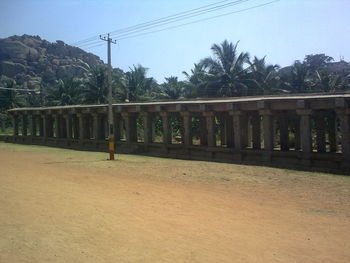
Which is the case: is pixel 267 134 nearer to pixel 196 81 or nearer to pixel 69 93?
pixel 196 81

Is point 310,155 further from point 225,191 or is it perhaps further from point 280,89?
point 280,89

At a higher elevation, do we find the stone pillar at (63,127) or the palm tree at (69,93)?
the palm tree at (69,93)

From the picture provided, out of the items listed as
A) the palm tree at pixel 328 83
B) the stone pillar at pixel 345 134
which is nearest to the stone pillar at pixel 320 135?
the stone pillar at pixel 345 134

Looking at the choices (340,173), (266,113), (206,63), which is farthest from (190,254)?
(206,63)

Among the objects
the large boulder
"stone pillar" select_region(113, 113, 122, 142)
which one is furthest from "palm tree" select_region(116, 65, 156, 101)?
the large boulder

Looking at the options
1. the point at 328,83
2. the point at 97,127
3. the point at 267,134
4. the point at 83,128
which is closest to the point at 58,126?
the point at 83,128

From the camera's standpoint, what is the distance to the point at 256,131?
20.8m

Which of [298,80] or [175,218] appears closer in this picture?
[175,218]

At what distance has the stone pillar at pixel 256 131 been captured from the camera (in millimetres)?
20342

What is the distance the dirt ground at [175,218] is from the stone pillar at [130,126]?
1235 cm

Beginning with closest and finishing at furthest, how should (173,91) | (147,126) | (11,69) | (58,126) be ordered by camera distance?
(147,126) < (58,126) < (173,91) < (11,69)

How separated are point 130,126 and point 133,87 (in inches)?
777

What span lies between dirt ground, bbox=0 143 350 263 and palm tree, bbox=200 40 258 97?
83.9 ft

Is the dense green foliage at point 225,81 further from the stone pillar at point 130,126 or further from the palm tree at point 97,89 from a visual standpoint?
the stone pillar at point 130,126
